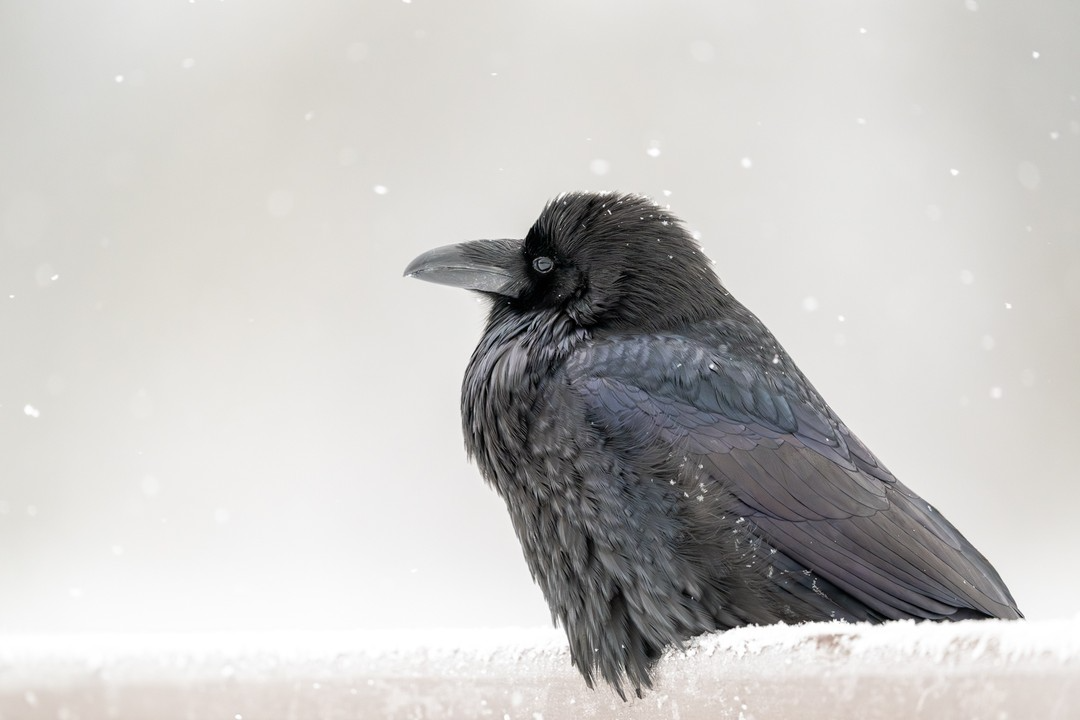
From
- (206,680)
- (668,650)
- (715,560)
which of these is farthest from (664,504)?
(206,680)

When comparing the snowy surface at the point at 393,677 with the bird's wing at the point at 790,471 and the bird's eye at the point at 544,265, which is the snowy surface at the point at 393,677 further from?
the bird's eye at the point at 544,265

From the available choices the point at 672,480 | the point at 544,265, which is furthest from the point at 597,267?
the point at 672,480

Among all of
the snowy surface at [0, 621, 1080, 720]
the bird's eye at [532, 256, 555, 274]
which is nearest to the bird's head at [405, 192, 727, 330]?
the bird's eye at [532, 256, 555, 274]

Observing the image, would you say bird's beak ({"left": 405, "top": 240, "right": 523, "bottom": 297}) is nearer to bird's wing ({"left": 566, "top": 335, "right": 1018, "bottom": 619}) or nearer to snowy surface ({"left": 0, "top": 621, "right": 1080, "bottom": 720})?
bird's wing ({"left": 566, "top": 335, "right": 1018, "bottom": 619})

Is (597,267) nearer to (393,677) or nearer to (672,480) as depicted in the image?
(672,480)

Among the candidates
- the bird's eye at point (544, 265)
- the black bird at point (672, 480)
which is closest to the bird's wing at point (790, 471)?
the black bird at point (672, 480)

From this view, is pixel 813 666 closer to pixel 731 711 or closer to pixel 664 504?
pixel 731 711
